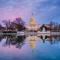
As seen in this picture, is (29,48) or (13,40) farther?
(13,40)

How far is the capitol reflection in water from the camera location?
3664 millimetres

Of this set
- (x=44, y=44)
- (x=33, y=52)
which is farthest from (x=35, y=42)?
(x=33, y=52)

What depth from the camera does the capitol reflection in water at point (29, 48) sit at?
366cm

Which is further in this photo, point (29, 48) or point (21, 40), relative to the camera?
point (21, 40)

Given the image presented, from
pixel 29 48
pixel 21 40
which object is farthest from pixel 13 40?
pixel 29 48

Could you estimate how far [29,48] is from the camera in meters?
3.98

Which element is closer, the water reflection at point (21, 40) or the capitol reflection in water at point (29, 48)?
the capitol reflection in water at point (29, 48)

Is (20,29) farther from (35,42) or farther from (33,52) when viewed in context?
(33,52)

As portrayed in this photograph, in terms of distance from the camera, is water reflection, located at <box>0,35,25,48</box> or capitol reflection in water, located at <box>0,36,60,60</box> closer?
capitol reflection in water, located at <box>0,36,60,60</box>

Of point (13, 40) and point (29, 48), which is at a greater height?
point (13, 40)

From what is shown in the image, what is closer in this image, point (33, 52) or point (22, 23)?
point (33, 52)

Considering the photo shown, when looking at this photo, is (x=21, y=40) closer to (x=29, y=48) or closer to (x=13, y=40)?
(x=13, y=40)

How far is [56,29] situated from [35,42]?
0.52 metres

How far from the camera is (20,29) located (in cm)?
441
